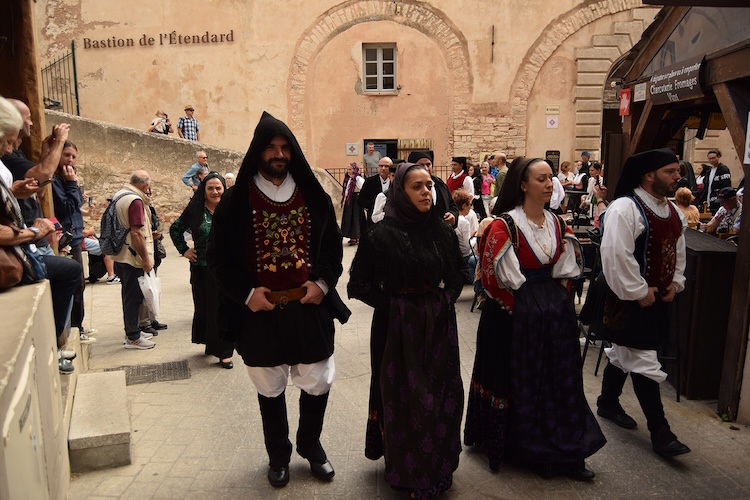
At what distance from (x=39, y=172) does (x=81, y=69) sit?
1793 centimetres

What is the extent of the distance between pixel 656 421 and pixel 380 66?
57.0ft

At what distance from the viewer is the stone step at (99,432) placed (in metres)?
4.04

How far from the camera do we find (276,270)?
3723mm

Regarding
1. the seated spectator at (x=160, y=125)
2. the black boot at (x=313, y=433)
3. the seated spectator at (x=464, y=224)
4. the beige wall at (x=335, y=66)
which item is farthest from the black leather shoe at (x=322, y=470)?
the beige wall at (x=335, y=66)

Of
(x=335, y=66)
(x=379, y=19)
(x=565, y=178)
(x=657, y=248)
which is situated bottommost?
(x=565, y=178)

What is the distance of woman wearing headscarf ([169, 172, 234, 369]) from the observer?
237 inches

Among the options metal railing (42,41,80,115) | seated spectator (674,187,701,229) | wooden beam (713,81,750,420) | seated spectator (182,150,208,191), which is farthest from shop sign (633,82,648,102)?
metal railing (42,41,80,115)

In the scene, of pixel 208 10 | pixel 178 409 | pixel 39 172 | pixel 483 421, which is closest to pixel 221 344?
pixel 178 409

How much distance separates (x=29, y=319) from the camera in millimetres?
2670

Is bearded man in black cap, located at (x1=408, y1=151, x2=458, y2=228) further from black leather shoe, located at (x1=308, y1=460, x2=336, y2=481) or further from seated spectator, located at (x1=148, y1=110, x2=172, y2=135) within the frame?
seated spectator, located at (x1=148, y1=110, x2=172, y2=135)

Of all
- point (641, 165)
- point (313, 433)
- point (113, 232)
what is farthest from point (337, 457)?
point (113, 232)

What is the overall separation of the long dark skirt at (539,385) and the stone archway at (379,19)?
16.6 m

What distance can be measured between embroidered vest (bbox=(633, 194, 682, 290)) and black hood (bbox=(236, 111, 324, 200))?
2127mm

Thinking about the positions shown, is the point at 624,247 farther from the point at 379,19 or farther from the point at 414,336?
the point at 379,19
